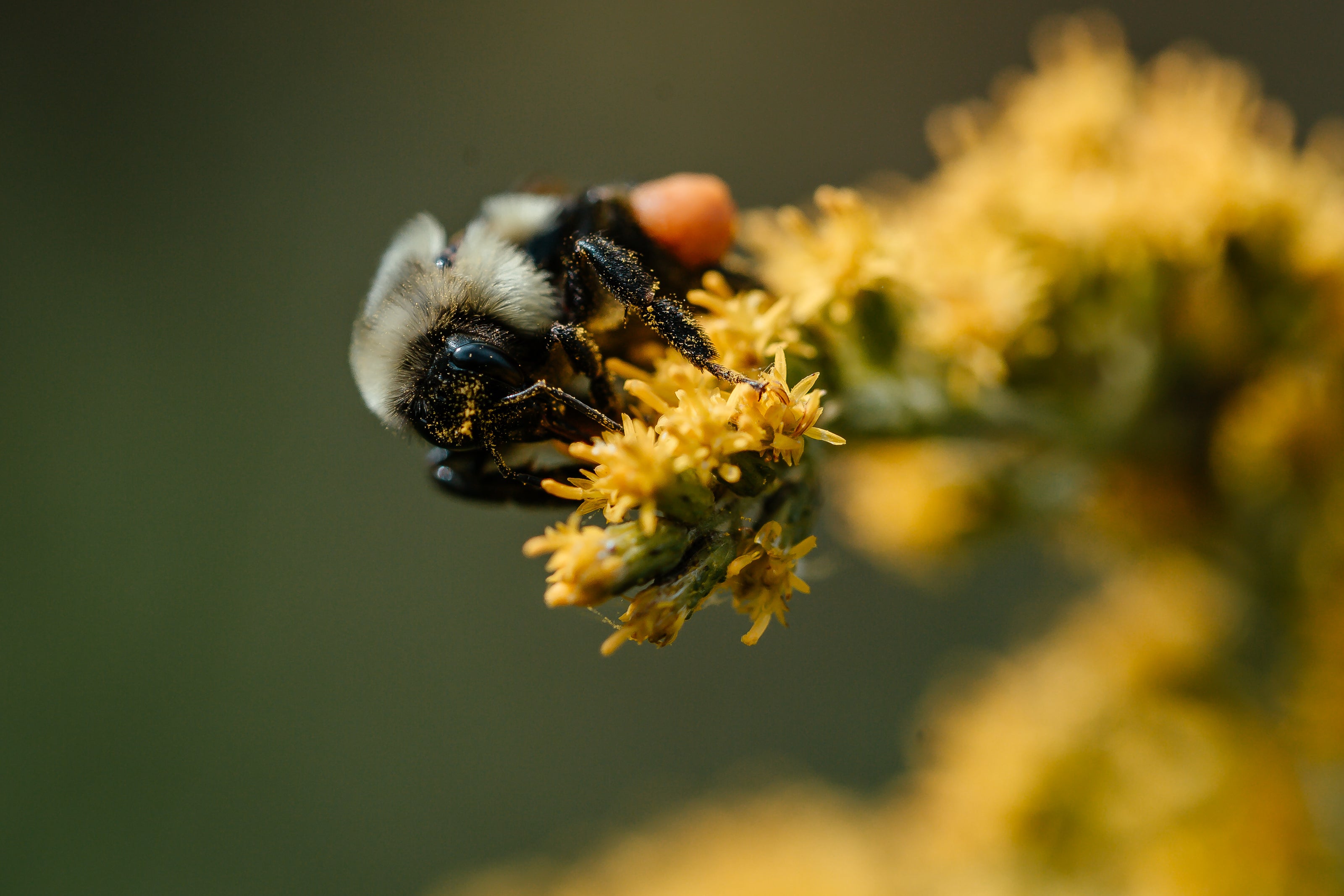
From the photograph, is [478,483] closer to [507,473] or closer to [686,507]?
[507,473]

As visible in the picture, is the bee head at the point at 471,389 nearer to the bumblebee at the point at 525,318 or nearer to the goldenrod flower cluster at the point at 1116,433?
the bumblebee at the point at 525,318

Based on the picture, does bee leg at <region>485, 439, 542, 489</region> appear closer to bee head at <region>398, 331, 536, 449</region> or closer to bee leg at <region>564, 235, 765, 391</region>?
bee head at <region>398, 331, 536, 449</region>

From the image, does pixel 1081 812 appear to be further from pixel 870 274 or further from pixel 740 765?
pixel 740 765

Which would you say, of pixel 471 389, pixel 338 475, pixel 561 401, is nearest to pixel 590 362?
pixel 561 401

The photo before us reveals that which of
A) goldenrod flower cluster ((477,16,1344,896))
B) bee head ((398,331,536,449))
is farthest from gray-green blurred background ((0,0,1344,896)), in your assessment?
bee head ((398,331,536,449))

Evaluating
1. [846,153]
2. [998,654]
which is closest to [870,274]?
[998,654]

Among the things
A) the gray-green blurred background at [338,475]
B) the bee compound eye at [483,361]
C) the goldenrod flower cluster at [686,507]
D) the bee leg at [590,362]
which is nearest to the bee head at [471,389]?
the bee compound eye at [483,361]

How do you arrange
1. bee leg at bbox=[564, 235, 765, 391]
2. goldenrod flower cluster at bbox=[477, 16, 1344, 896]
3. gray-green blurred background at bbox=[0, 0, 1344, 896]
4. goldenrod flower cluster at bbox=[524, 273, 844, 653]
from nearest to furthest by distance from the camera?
goldenrod flower cluster at bbox=[524, 273, 844, 653] < bee leg at bbox=[564, 235, 765, 391] < goldenrod flower cluster at bbox=[477, 16, 1344, 896] < gray-green blurred background at bbox=[0, 0, 1344, 896]
